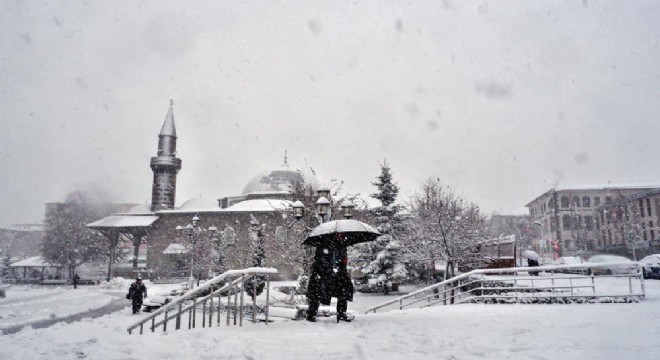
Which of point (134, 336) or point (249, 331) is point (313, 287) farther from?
point (134, 336)

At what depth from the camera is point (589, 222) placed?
68.1 meters

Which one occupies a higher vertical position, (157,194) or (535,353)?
(157,194)

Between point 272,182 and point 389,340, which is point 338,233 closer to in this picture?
point 389,340

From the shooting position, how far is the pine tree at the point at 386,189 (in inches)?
1190

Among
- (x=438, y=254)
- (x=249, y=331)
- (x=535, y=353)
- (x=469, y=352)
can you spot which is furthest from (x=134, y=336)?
(x=438, y=254)

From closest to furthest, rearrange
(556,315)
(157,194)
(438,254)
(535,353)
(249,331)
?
(535,353), (249,331), (556,315), (438,254), (157,194)

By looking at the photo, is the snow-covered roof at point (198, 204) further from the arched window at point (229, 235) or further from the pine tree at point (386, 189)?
the pine tree at point (386, 189)

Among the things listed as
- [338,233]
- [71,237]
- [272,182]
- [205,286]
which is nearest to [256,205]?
[272,182]

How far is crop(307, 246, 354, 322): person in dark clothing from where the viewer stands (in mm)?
7954

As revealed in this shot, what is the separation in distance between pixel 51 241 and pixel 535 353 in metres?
58.2

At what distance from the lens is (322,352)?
5566mm

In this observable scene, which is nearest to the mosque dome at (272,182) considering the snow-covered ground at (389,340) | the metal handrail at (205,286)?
the metal handrail at (205,286)

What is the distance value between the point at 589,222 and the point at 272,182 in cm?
5084

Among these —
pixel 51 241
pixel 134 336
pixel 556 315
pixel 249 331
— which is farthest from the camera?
pixel 51 241
